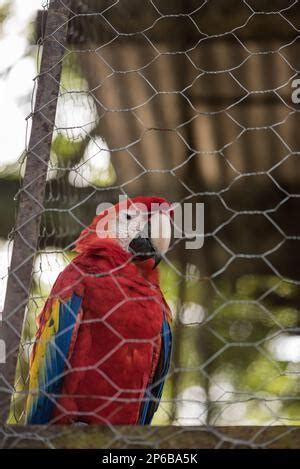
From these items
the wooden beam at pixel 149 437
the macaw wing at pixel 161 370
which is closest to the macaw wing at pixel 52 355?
the macaw wing at pixel 161 370

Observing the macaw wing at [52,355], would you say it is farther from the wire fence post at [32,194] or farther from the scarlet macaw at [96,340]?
the wire fence post at [32,194]

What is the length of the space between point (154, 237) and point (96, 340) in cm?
30

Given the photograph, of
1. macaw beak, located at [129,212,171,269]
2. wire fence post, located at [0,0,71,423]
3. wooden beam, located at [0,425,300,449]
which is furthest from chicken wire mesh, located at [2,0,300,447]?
Result: wooden beam, located at [0,425,300,449]

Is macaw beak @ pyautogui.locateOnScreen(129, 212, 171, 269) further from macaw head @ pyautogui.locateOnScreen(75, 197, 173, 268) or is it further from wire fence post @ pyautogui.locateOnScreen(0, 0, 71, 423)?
wire fence post @ pyautogui.locateOnScreen(0, 0, 71, 423)

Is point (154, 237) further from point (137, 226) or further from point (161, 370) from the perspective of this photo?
point (161, 370)

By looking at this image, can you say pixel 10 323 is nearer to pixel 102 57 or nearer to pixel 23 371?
pixel 23 371

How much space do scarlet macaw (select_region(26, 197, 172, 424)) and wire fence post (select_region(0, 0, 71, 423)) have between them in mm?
226

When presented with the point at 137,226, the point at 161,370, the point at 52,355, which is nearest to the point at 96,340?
the point at 52,355

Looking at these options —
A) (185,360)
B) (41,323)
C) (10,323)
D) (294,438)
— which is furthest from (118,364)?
(185,360)

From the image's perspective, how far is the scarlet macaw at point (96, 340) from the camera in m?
1.23

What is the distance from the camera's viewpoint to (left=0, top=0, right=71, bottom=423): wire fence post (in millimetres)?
946

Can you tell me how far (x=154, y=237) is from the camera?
1446 millimetres

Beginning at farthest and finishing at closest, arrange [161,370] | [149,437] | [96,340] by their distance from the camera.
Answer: [161,370] < [96,340] < [149,437]
